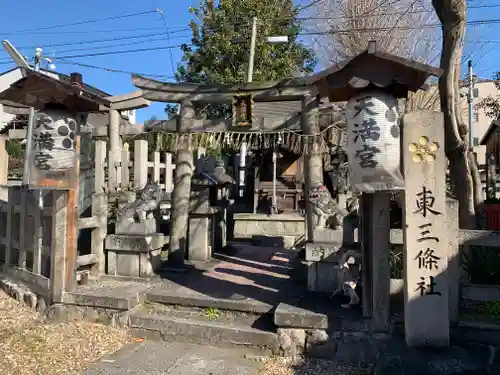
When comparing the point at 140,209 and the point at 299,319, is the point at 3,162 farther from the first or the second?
the point at 299,319

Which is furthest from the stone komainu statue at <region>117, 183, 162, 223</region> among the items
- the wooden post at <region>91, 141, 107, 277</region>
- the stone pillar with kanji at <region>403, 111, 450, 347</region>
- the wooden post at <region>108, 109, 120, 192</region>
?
the stone pillar with kanji at <region>403, 111, 450, 347</region>

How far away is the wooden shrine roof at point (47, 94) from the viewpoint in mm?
5977

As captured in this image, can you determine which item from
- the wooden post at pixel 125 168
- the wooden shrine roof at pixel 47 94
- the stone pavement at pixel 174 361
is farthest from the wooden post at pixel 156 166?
the stone pavement at pixel 174 361

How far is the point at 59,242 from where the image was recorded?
6453 millimetres

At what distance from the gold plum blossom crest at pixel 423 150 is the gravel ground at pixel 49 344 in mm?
4640

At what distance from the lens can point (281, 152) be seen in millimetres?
19062

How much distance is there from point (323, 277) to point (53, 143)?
4670 millimetres

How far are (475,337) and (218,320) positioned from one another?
10.9ft

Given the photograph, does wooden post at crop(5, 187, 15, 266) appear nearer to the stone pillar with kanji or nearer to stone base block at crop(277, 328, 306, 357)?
stone base block at crop(277, 328, 306, 357)

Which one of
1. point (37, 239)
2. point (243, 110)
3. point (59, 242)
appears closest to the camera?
point (59, 242)

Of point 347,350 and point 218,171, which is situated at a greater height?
point 218,171

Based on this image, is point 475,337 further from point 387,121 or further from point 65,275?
point 65,275

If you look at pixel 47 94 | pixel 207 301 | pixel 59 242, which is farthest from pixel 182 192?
pixel 47 94

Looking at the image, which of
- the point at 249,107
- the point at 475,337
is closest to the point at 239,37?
the point at 249,107
